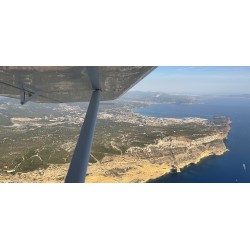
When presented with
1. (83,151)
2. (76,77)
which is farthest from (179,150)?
(83,151)

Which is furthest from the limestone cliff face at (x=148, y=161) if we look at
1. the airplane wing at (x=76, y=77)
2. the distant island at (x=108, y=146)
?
the airplane wing at (x=76, y=77)

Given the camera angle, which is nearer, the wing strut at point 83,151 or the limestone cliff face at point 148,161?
the wing strut at point 83,151

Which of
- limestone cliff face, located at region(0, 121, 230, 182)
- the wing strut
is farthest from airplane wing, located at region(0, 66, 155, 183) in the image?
limestone cliff face, located at region(0, 121, 230, 182)

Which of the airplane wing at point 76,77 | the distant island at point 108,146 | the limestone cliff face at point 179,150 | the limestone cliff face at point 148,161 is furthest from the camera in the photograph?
the limestone cliff face at point 179,150

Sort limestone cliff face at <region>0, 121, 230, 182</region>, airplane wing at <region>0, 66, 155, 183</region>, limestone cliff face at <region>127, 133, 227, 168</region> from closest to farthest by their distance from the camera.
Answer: airplane wing at <region>0, 66, 155, 183</region> < limestone cliff face at <region>0, 121, 230, 182</region> < limestone cliff face at <region>127, 133, 227, 168</region>

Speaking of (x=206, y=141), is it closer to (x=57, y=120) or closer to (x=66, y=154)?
(x=66, y=154)

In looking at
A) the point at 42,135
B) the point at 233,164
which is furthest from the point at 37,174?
the point at 233,164

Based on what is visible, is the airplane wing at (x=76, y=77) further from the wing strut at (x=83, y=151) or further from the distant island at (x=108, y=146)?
the distant island at (x=108, y=146)

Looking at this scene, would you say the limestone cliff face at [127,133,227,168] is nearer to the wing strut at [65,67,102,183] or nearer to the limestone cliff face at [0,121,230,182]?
the limestone cliff face at [0,121,230,182]
